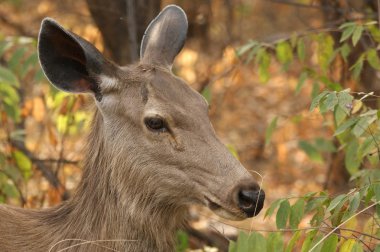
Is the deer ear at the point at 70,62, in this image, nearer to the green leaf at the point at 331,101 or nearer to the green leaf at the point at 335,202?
the green leaf at the point at 331,101

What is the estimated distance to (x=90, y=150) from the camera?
214 inches

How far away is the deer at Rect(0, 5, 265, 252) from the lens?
498 centimetres

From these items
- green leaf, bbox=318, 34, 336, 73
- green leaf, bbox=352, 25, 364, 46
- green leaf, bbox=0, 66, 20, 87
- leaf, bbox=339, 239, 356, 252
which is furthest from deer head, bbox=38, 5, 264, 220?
green leaf, bbox=318, 34, 336, 73

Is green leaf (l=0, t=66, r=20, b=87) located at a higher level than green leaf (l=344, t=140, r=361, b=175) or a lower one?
higher

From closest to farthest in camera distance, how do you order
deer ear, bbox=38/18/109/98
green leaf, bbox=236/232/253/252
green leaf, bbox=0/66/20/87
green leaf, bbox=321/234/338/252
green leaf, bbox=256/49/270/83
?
green leaf, bbox=321/234/338/252 < green leaf, bbox=236/232/253/252 < deer ear, bbox=38/18/109/98 < green leaf, bbox=0/66/20/87 < green leaf, bbox=256/49/270/83

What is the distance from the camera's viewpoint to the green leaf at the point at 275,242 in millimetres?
4613

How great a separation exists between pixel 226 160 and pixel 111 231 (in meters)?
0.84

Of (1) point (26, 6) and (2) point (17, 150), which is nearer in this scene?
(2) point (17, 150)

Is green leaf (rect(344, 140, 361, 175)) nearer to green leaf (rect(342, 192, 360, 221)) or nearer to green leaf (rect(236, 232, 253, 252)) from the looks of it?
green leaf (rect(342, 192, 360, 221))

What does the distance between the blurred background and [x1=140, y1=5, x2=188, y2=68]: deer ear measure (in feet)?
1.77

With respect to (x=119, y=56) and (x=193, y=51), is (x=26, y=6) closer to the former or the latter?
(x=193, y=51)

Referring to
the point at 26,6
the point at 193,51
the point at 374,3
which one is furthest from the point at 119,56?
the point at 26,6

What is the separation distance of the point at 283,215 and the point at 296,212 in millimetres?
74

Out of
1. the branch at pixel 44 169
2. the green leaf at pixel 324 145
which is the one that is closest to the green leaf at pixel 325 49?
the green leaf at pixel 324 145
